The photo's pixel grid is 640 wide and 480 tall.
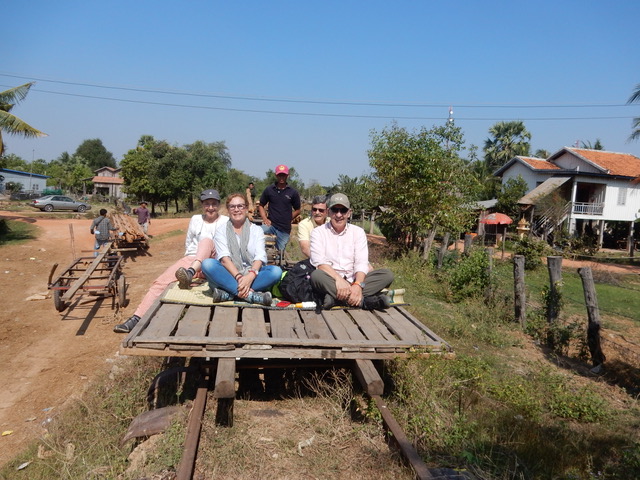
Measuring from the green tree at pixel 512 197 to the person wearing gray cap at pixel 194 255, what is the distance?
87.0 feet

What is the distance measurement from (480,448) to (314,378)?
165 cm

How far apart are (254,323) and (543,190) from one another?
28810 mm

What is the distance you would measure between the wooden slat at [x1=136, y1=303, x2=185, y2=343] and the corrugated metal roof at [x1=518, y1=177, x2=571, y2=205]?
2762cm

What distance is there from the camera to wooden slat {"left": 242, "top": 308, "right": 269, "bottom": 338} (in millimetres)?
3791

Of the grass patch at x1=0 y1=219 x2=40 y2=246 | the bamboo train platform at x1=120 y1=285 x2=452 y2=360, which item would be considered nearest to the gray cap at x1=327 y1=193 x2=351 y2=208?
the bamboo train platform at x1=120 y1=285 x2=452 y2=360

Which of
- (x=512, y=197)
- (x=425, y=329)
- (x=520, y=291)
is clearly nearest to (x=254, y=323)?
(x=425, y=329)

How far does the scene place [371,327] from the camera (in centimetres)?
426

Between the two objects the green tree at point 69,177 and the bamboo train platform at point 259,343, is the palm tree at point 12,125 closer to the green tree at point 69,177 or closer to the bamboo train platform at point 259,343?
the bamboo train platform at point 259,343

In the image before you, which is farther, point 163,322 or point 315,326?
point 315,326

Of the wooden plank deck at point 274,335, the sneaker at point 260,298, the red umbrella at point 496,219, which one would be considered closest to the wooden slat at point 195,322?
the wooden plank deck at point 274,335

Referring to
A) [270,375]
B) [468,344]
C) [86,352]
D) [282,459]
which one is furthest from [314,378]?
[86,352]

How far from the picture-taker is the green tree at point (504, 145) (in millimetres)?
41406

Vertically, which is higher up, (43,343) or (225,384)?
(225,384)

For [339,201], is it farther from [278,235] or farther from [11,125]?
[11,125]
